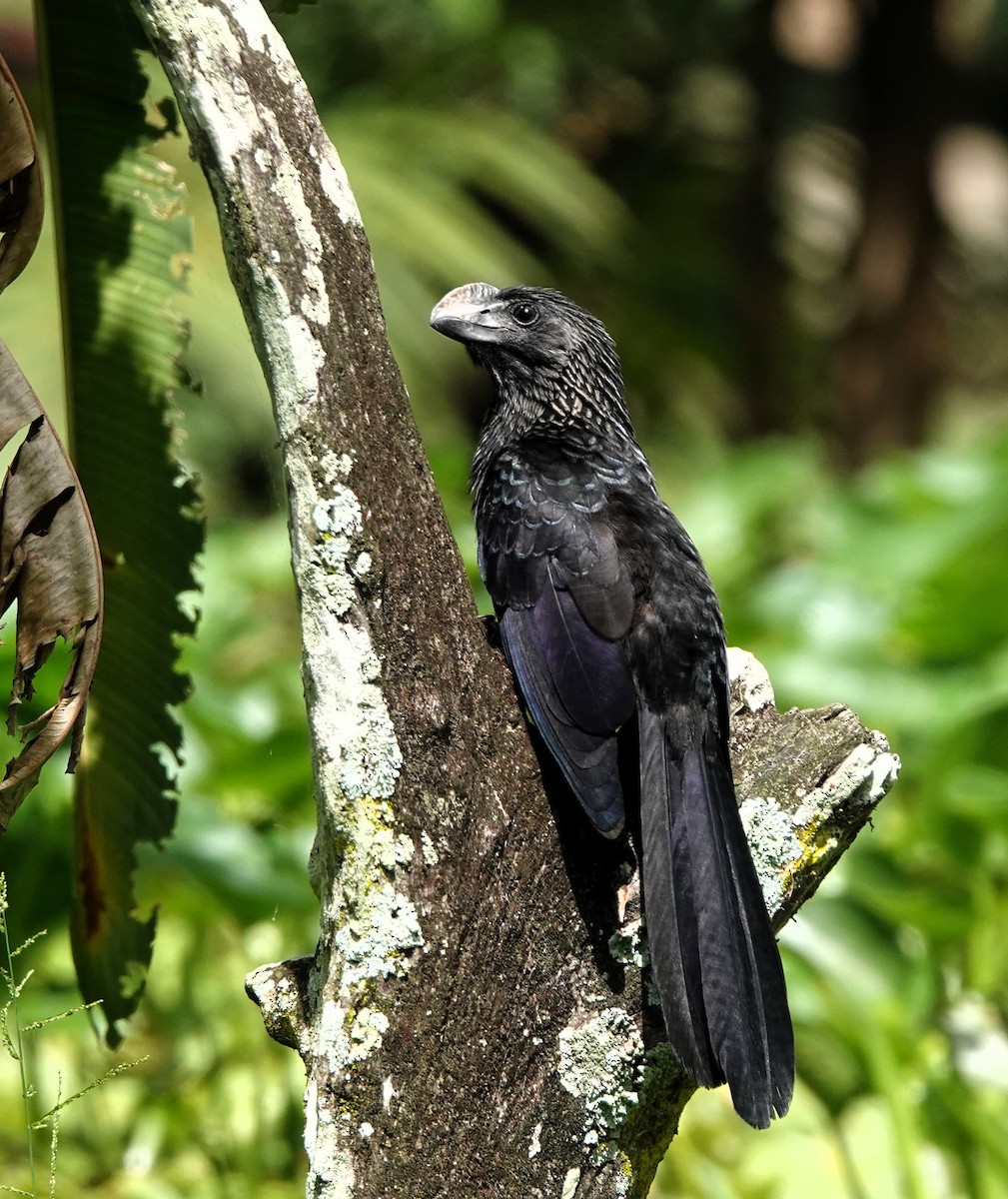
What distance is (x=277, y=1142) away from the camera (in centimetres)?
297

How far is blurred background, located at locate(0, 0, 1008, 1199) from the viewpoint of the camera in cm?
298

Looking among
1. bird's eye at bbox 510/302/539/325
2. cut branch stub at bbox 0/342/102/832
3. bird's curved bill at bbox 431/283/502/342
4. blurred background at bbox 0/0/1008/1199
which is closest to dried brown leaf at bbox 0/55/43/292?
cut branch stub at bbox 0/342/102/832

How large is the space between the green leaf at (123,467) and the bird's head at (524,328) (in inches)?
26.6

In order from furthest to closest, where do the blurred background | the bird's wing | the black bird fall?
the blurred background < the bird's wing < the black bird

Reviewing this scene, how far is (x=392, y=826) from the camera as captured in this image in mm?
1651

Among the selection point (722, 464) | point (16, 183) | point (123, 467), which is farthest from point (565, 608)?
point (722, 464)

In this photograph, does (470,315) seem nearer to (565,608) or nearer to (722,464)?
(565,608)

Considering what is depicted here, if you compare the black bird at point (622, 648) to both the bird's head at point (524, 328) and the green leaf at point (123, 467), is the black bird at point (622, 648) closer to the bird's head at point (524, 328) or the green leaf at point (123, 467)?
the bird's head at point (524, 328)

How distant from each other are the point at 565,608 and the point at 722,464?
4.74 m

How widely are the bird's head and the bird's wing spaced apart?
372 mm

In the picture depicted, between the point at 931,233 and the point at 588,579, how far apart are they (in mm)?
6358

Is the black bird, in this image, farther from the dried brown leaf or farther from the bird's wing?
the dried brown leaf

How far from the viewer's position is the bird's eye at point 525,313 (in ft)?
8.64

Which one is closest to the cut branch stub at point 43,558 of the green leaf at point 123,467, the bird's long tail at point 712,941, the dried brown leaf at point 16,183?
the dried brown leaf at point 16,183
